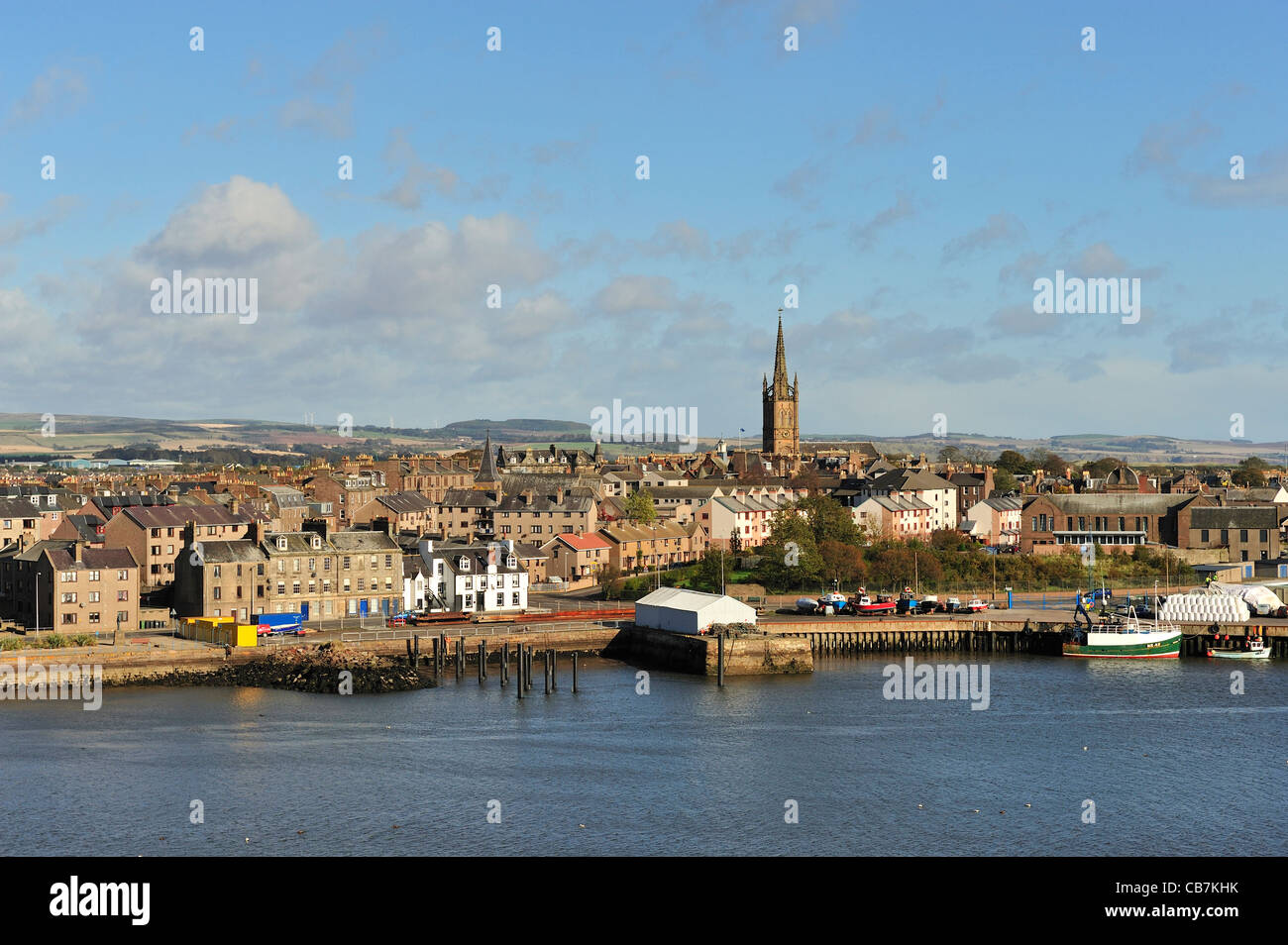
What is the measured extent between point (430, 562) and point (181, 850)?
36.2 m

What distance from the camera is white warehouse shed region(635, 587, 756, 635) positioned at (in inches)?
2345

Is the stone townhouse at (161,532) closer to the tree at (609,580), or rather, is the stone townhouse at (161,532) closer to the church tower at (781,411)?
the tree at (609,580)

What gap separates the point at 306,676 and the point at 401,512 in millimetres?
43618

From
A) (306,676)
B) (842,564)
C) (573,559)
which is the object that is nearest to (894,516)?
(842,564)

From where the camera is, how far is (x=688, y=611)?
196ft

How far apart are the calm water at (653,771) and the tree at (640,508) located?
1624 inches

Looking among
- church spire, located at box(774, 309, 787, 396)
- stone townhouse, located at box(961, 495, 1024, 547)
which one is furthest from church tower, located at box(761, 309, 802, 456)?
stone townhouse, located at box(961, 495, 1024, 547)

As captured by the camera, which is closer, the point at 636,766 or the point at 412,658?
the point at 636,766

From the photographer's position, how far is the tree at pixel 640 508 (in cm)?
9525

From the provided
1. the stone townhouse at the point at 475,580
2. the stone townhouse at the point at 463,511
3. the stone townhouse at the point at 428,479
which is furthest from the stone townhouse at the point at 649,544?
the stone townhouse at the point at 428,479
